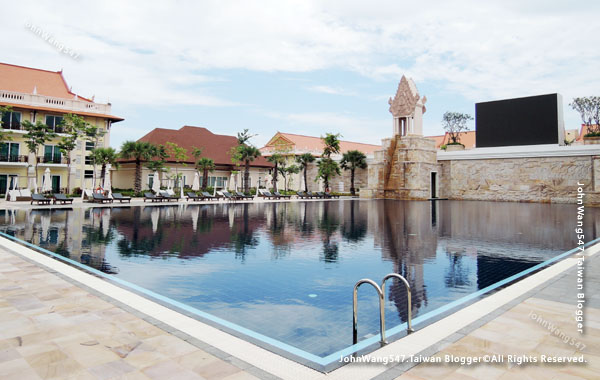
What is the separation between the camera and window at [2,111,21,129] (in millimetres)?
31844

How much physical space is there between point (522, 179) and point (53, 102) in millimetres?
41508

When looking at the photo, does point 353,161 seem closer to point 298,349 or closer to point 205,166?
point 205,166

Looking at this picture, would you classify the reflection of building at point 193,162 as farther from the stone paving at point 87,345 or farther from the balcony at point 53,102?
the stone paving at point 87,345

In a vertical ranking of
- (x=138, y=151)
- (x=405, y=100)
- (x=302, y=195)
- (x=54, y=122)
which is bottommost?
(x=302, y=195)

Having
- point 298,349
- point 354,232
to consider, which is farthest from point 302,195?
point 298,349

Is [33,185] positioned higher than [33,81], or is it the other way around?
[33,81]

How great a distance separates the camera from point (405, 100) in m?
37.6

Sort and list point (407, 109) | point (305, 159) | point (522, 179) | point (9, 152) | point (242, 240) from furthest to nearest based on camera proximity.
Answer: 1. point (305, 159)
2. point (407, 109)
3. point (522, 179)
4. point (9, 152)
5. point (242, 240)

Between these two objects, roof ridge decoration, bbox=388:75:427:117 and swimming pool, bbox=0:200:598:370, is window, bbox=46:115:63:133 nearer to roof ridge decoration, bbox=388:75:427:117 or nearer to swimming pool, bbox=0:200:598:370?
swimming pool, bbox=0:200:598:370

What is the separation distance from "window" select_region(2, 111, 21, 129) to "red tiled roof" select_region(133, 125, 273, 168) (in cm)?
1057

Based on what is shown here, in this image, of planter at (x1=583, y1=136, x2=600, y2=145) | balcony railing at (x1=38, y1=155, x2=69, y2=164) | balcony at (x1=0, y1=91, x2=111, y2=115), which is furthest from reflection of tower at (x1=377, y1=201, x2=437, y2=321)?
balcony at (x1=0, y1=91, x2=111, y2=115)

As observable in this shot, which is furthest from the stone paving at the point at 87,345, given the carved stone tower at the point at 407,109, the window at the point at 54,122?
the carved stone tower at the point at 407,109

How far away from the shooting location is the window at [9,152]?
3180 centimetres

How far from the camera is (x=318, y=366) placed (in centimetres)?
322
